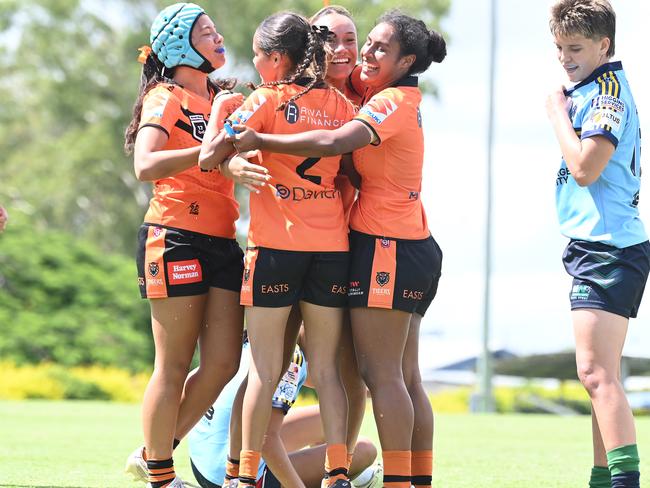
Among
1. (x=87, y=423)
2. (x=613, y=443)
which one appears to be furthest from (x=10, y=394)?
(x=613, y=443)

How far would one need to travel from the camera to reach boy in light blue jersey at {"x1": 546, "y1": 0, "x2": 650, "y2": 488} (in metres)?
5.30

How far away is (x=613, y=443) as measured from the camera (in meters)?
5.28

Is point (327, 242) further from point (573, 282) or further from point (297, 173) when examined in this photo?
point (573, 282)

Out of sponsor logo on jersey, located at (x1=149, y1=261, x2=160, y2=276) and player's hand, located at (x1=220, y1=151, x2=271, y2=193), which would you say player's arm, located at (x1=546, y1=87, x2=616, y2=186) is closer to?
player's hand, located at (x1=220, y1=151, x2=271, y2=193)

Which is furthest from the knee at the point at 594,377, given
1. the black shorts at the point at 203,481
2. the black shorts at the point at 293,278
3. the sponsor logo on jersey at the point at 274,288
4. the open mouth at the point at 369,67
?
the black shorts at the point at 203,481

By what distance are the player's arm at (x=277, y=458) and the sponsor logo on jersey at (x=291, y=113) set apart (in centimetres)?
158

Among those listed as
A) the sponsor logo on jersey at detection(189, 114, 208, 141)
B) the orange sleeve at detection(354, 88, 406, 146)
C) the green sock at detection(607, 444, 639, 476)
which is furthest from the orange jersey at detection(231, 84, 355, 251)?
the green sock at detection(607, 444, 639, 476)

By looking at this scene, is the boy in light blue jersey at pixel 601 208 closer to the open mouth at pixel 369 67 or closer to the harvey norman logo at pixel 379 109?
the harvey norman logo at pixel 379 109

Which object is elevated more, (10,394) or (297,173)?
(297,173)

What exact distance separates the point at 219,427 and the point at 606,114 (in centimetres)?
279

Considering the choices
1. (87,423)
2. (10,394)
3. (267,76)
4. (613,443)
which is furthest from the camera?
(10,394)

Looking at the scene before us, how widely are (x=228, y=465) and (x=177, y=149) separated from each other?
1.73 meters

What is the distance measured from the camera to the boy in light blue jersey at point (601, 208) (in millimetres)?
5305

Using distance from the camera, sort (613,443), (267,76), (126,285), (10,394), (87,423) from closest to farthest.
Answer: (613,443) < (267,76) < (87,423) < (10,394) < (126,285)
